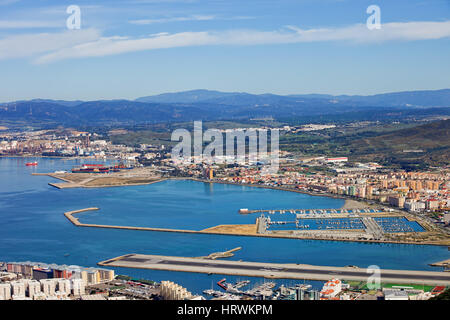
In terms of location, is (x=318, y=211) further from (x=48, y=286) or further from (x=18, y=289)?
(x=18, y=289)

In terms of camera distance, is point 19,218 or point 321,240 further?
point 19,218

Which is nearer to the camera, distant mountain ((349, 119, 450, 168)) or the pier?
the pier

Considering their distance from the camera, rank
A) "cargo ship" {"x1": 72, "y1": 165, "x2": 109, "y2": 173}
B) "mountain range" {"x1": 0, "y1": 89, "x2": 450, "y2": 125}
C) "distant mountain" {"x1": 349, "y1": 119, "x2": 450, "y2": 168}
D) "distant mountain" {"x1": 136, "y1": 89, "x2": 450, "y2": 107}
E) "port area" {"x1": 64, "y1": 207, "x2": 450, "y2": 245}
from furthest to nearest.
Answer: "distant mountain" {"x1": 136, "y1": 89, "x2": 450, "y2": 107}
"mountain range" {"x1": 0, "y1": 89, "x2": 450, "y2": 125}
"distant mountain" {"x1": 349, "y1": 119, "x2": 450, "y2": 168}
"cargo ship" {"x1": 72, "y1": 165, "x2": 109, "y2": 173}
"port area" {"x1": 64, "y1": 207, "x2": 450, "y2": 245}

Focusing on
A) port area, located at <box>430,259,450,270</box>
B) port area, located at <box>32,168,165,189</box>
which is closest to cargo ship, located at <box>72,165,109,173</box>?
port area, located at <box>32,168,165,189</box>

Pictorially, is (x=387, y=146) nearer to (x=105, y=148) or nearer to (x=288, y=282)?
(x=105, y=148)

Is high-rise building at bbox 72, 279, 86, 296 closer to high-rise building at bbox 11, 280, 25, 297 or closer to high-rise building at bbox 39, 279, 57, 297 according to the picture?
high-rise building at bbox 39, 279, 57, 297
